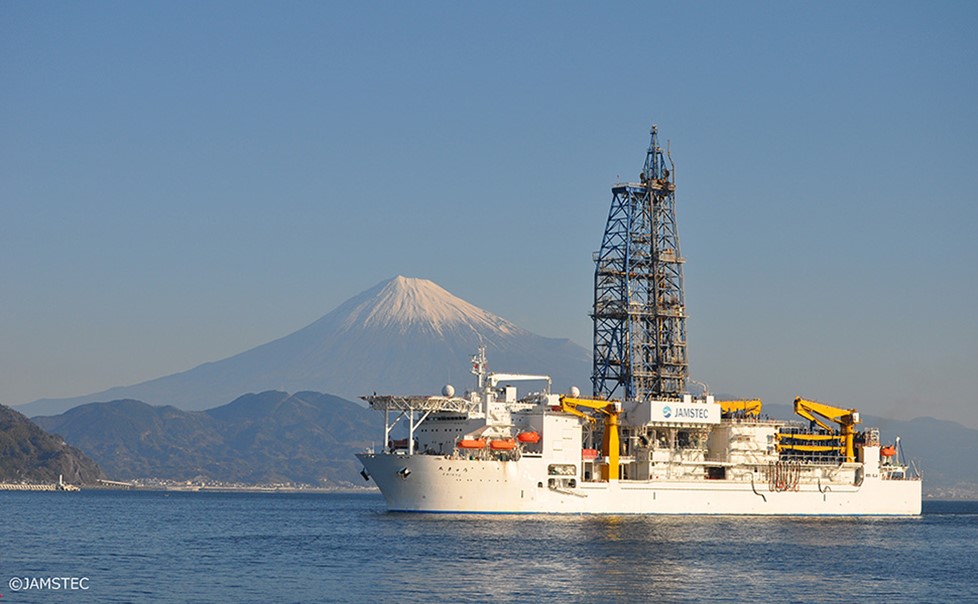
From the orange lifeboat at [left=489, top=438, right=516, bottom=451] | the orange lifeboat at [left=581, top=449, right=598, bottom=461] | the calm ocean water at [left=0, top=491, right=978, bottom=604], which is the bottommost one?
the calm ocean water at [left=0, top=491, right=978, bottom=604]

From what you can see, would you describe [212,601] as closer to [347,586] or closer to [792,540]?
[347,586]

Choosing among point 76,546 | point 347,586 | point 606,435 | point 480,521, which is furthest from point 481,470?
point 347,586

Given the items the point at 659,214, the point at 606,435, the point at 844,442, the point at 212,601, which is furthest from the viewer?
the point at 659,214

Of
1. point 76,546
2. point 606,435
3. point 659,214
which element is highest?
point 659,214

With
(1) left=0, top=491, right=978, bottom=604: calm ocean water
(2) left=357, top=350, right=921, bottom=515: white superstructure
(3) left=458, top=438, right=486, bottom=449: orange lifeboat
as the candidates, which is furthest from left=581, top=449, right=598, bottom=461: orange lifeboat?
(3) left=458, top=438, right=486, bottom=449: orange lifeboat

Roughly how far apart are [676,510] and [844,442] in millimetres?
13790

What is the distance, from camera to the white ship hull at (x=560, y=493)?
7012 centimetres

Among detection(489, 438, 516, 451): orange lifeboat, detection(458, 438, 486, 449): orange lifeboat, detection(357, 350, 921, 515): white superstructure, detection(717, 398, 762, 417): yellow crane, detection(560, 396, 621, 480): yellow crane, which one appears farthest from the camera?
detection(717, 398, 762, 417): yellow crane

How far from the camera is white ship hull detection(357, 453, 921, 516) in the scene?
7012 cm

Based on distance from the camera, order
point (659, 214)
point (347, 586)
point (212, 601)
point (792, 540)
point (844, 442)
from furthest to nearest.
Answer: point (659, 214), point (844, 442), point (792, 540), point (347, 586), point (212, 601)

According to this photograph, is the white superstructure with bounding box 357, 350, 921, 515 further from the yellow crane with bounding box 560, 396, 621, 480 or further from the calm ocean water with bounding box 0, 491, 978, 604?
the calm ocean water with bounding box 0, 491, 978, 604

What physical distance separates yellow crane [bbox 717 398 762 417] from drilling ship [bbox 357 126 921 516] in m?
0.08

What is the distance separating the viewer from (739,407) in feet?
267

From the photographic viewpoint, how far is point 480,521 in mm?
68250
